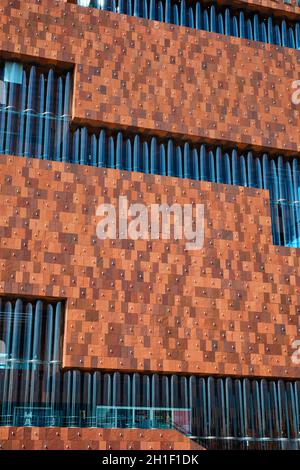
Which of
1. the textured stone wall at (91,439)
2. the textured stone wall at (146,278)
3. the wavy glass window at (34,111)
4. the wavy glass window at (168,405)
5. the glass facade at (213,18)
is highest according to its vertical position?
the glass facade at (213,18)

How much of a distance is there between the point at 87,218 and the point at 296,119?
804 cm

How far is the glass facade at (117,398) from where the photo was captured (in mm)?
18641

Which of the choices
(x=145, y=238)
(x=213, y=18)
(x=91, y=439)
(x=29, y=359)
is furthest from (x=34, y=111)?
(x=91, y=439)

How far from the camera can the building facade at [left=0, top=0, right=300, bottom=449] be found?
19.2 meters

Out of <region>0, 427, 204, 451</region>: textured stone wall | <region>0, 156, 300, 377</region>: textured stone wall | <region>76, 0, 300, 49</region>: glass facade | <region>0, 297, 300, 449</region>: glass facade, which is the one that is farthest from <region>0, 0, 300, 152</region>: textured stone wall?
<region>0, 427, 204, 451</region>: textured stone wall

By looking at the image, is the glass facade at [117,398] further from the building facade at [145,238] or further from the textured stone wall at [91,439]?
the textured stone wall at [91,439]

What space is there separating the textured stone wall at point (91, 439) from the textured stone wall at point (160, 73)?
338 inches

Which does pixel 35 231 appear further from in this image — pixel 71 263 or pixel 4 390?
pixel 4 390

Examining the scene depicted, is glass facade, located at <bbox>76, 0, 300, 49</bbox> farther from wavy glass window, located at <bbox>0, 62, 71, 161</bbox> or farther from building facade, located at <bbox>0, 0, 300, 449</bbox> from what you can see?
wavy glass window, located at <bbox>0, 62, 71, 161</bbox>

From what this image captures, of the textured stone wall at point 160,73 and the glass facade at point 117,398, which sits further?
the textured stone wall at point 160,73

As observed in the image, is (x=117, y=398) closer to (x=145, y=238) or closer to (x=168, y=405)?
Answer: (x=168, y=405)

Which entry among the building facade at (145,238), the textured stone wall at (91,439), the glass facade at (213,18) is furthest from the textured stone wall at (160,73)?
the textured stone wall at (91,439)

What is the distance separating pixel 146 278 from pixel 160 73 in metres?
6.43

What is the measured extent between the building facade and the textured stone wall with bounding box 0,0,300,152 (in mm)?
50
